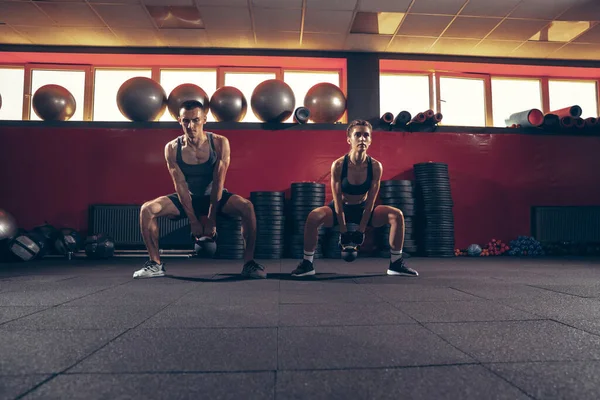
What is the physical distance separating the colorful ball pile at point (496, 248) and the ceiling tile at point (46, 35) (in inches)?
279

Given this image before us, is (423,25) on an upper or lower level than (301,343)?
upper

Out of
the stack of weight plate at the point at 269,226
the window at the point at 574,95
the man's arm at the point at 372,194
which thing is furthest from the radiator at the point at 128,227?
the window at the point at 574,95

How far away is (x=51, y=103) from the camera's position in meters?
5.14

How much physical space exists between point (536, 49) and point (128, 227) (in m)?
6.98

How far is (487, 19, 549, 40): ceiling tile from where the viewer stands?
514 cm

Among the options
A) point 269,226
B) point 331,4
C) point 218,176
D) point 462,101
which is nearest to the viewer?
point 218,176

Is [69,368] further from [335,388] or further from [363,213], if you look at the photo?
[363,213]

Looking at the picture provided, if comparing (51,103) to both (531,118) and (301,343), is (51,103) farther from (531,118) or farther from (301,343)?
(531,118)

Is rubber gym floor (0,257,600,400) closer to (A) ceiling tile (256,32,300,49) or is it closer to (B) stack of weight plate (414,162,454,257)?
(B) stack of weight plate (414,162,454,257)

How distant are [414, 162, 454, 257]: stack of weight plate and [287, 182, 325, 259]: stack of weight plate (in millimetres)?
1419

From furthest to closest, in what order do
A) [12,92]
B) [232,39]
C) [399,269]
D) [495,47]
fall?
[12,92] → [495,47] → [232,39] → [399,269]

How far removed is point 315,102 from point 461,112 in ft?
9.38

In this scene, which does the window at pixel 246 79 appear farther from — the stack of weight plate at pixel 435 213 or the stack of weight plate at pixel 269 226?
the stack of weight plate at pixel 435 213

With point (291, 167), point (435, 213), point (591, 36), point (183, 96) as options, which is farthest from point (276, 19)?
point (591, 36)
